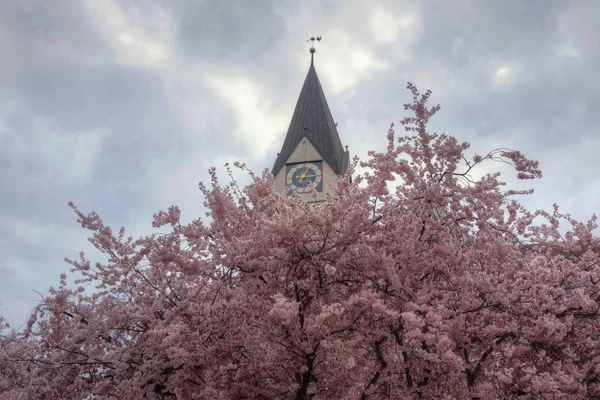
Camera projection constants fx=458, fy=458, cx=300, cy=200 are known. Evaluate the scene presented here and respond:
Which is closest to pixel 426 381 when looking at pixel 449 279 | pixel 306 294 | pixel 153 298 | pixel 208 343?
pixel 449 279

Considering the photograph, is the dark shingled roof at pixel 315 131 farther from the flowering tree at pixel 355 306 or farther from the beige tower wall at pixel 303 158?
the flowering tree at pixel 355 306

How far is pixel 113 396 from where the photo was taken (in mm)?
4902

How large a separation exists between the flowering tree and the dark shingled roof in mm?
17645

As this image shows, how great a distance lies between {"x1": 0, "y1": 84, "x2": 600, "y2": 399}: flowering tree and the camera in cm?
433

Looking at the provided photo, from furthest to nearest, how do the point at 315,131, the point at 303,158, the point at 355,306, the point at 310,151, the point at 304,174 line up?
the point at 315,131
the point at 310,151
the point at 303,158
the point at 304,174
the point at 355,306

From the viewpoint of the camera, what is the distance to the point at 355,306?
4.36 m

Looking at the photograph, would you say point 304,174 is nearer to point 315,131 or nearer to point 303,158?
point 303,158

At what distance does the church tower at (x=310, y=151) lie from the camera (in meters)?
22.9

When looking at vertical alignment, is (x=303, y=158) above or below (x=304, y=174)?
above

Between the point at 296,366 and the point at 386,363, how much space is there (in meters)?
0.88

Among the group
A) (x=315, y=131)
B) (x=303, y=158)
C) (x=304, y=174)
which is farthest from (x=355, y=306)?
(x=315, y=131)

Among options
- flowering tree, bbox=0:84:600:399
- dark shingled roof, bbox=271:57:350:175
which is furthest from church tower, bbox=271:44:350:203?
flowering tree, bbox=0:84:600:399

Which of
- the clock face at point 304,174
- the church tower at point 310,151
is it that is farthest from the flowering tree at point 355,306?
the clock face at point 304,174

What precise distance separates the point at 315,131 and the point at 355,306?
2130 centimetres
